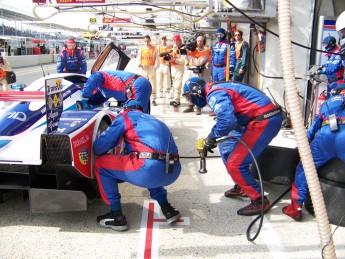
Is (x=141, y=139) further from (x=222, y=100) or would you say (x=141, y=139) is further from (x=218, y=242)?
(x=218, y=242)

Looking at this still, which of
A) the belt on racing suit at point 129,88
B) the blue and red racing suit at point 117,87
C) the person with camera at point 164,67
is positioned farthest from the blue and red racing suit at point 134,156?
the person with camera at point 164,67

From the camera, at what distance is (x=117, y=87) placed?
5395 millimetres

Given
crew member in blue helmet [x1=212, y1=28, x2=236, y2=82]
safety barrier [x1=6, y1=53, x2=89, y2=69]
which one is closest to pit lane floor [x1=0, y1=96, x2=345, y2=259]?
crew member in blue helmet [x1=212, y1=28, x2=236, y2=82]

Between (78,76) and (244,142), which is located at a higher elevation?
(78,76)

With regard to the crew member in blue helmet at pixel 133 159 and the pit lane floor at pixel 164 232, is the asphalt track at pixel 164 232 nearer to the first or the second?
the pit lane floor at pixel 164 232

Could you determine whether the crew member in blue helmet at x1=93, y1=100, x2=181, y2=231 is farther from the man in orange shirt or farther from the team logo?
the man in orange shirt

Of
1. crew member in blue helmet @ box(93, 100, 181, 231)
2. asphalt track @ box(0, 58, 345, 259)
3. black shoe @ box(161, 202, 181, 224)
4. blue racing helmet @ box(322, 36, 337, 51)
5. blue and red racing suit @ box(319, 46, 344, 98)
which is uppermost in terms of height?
blue racing helmet @ box(322, 36, 337, 51)

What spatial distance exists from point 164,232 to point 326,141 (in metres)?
1.63

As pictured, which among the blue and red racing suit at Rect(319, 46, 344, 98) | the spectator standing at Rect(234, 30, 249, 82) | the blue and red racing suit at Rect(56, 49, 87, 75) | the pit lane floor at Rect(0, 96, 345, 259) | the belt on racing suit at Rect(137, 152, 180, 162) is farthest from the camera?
the spectator standing at Rect(234, 30, 249, 82)

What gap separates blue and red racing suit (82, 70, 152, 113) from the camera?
521 centimetres

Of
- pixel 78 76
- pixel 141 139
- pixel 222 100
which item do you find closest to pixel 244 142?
pixel 222 100

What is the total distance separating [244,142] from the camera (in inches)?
135

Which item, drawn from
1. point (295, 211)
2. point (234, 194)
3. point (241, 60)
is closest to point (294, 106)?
point (295, 211)

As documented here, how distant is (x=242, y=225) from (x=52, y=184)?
180 cm
